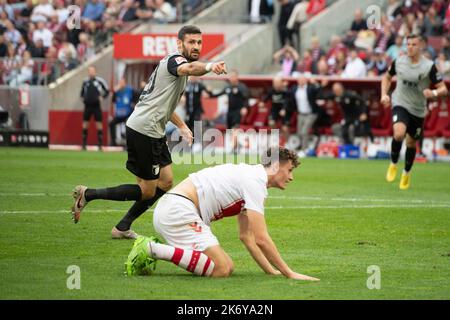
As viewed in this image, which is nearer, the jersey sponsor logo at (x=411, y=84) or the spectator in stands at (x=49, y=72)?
the jersey sponsor logo at (x=411, y=84)

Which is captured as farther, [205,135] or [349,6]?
[349,6]

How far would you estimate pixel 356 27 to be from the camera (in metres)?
33.2

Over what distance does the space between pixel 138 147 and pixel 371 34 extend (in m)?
21.1

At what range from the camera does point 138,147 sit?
12.3 meters

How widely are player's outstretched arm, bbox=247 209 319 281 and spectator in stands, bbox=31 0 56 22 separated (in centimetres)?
3005

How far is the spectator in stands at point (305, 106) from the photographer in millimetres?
31031

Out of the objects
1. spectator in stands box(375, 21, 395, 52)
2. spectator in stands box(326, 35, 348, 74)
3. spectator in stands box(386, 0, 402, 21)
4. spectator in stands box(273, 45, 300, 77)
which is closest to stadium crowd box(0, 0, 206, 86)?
spectator in stands box(273, 45, 300, 77)

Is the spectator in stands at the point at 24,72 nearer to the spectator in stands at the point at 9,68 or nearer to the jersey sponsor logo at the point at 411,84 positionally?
the spectator in stands at the point at 9,68

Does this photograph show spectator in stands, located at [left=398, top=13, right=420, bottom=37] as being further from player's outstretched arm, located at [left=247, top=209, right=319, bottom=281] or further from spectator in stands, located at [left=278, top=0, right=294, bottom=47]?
player's outstretched arm, located at [left=247, top=209, right=319, bottom=281]

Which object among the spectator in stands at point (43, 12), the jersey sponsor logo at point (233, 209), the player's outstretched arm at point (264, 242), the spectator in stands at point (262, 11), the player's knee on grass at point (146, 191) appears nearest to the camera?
the player's outstretched arm at point (264, 242)

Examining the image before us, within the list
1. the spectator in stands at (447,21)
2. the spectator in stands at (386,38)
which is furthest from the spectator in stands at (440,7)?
the spectator in stands at (386,38)
